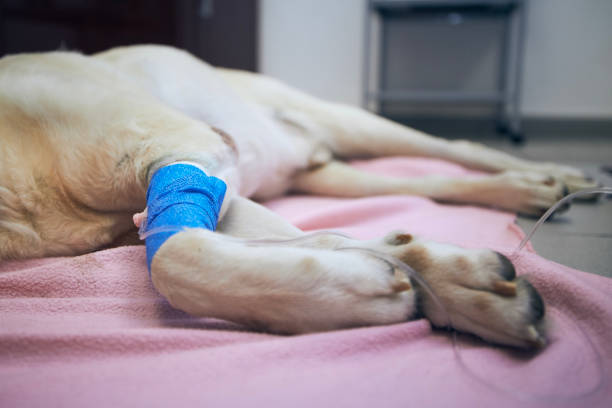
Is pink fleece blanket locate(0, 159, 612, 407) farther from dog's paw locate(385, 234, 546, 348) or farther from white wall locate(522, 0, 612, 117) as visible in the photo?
white wall locate(522, 0, 612, 117)

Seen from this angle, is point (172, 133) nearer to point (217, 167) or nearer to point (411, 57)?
point (217, 167)

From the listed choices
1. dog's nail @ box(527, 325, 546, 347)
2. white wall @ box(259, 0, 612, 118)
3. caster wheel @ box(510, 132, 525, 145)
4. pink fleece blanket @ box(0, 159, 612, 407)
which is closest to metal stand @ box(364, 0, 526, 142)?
caster wheel @ box(510, 132, 525, 145)

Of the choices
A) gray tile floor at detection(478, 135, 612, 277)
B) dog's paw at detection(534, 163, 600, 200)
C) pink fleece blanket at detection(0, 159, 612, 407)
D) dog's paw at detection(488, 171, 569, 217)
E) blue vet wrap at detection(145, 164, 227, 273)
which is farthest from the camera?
dog's paw at detection(534, 163, 600, 200)

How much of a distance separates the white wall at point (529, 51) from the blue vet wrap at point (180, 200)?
352 centimetres

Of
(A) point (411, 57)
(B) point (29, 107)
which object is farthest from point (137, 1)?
(B) point (29, 107)

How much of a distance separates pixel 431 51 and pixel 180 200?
3633mm

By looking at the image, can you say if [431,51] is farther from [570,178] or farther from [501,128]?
[570,178]

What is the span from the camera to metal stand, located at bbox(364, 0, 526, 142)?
10.6ft

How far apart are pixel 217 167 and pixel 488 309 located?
0.50m

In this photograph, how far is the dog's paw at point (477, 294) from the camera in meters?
0.55

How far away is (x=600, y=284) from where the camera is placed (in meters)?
0.72

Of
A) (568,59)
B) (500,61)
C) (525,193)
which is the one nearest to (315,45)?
(500,61)

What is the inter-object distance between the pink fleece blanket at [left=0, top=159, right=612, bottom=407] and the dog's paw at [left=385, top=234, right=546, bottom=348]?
2 cm

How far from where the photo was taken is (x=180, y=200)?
0.66 metres
